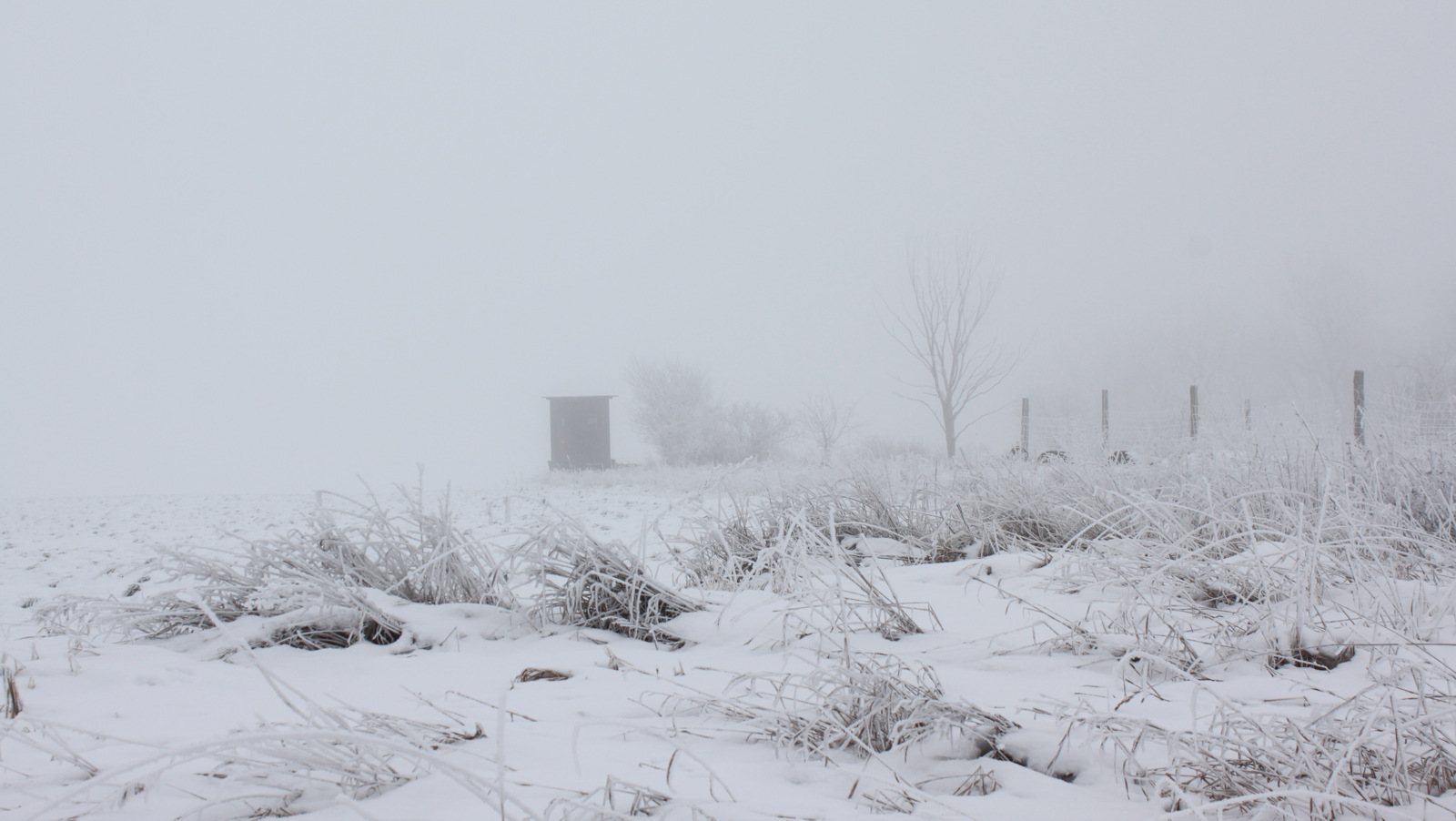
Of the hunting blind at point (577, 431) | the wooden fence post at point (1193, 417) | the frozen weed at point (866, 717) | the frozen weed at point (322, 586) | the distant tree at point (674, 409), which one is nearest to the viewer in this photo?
the frozen weed at point (866, 717)

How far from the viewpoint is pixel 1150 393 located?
26.4 metres

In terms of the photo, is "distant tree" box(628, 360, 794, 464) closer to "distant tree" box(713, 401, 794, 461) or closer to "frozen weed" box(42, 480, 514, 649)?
"distant tree" box(713, 401, 794, 461)

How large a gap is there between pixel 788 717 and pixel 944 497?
2461 mm

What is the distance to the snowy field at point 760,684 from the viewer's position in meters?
0.88

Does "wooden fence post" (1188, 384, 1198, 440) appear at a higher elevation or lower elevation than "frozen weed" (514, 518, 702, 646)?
higher

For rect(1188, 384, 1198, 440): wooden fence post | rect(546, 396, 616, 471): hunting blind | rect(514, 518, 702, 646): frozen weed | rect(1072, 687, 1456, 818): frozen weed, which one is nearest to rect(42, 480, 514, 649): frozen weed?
rect(514, 518, 702, 646): frozen weed

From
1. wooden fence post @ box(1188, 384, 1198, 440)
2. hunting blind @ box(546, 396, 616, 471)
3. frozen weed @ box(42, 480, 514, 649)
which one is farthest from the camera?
hunting blind @ box(546, 396, 616, 471)

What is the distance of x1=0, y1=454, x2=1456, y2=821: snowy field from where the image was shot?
88cm

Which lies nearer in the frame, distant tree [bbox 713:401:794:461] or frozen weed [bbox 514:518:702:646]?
frozen weed [bbox 514:518:702:646]

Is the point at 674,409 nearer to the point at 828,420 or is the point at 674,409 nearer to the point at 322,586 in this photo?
the point at 828,420

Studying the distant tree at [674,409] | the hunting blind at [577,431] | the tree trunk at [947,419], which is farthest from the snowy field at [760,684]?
the distant tree at [674,409]

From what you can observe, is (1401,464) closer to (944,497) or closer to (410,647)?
(944,497)

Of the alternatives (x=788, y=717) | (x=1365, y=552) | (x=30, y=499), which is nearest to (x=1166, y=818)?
(x=788, y=717)

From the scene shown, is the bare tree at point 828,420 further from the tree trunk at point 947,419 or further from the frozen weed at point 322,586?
the frozen weed at point 322,586
